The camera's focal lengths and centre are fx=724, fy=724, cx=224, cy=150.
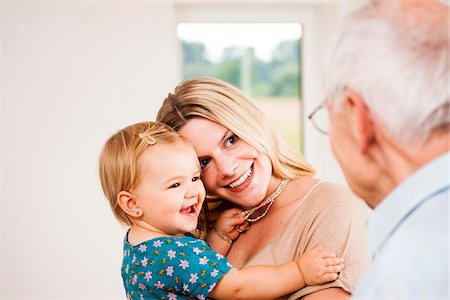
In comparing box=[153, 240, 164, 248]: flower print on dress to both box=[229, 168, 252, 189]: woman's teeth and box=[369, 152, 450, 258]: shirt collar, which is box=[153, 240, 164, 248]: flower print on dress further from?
box=[369, 152, 450, 258]: shirt collar

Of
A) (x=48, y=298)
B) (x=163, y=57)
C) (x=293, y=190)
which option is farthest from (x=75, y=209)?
(x=293, y=190)

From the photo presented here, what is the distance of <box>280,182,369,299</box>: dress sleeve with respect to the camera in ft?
5.34

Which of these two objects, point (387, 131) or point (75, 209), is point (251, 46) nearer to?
point (75, 209)

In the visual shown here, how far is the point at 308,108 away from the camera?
452 centimetres

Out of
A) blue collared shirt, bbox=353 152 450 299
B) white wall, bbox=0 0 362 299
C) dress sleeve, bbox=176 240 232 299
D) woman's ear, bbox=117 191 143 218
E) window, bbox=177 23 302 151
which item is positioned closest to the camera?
blue collared shirt, bbox=353 152 450 299

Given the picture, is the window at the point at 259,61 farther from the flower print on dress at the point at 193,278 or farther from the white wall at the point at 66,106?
the flower print on dress at the point at 193,278

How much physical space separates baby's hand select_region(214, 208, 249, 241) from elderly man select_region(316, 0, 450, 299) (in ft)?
3.04

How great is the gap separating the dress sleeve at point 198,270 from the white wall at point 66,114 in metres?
2.48

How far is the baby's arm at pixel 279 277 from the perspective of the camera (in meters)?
1.60

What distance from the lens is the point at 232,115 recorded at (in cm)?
185

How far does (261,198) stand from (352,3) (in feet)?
8.46

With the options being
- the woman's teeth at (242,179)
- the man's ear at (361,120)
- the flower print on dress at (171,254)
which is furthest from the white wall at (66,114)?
the man's ear at (361,120)

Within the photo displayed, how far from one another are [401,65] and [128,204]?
1.03 metres

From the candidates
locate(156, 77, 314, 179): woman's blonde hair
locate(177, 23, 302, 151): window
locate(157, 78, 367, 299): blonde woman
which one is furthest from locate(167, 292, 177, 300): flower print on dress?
locate(177, 23, 302, 151): window
